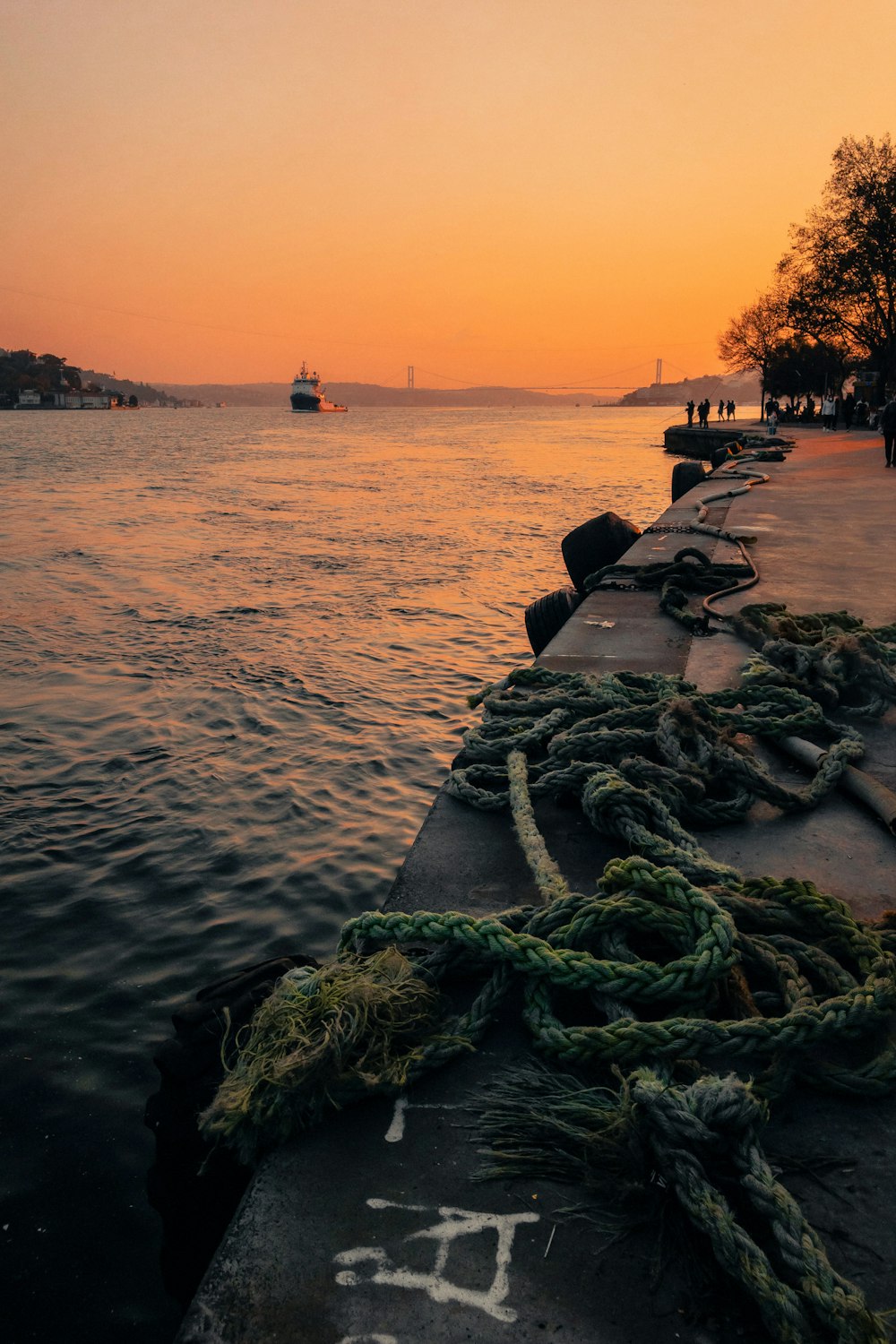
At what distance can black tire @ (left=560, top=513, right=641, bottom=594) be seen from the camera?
1172 cm

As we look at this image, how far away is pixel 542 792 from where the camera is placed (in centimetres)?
373

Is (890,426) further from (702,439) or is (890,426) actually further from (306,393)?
(306,393)

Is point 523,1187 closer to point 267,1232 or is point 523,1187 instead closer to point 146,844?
point 267,1232

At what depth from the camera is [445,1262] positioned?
179 cm

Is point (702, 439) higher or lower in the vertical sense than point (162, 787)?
higher

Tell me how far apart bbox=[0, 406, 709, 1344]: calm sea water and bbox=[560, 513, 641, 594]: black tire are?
1.33 metres

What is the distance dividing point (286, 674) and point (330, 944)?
5.55 m

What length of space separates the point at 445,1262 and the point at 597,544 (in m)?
10.6

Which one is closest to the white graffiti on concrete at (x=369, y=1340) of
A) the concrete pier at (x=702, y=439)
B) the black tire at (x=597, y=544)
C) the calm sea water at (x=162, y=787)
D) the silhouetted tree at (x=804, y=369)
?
the calm sea water at (x=162, y=787)

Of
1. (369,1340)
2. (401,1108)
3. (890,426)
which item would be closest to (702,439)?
(890,426)

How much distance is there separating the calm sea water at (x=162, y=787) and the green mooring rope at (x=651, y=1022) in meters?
1.39

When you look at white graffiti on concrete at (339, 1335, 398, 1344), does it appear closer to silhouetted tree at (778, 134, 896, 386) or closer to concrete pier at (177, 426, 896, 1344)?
concrete pier at (177, 426, 896, 1344)

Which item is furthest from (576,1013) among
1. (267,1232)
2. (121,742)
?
(121,742)

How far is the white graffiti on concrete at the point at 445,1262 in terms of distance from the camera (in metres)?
1.72
